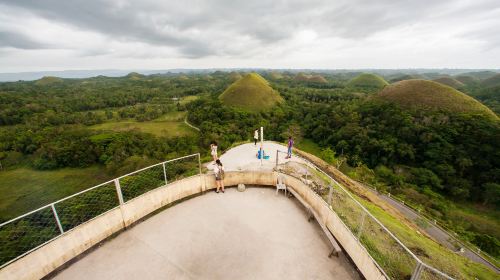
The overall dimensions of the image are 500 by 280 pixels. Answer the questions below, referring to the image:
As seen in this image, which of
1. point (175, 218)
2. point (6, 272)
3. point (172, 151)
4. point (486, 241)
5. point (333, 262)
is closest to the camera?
point (6, 272)

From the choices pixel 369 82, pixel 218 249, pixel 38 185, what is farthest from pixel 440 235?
pixel 369 82

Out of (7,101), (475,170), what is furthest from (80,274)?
(7,101)

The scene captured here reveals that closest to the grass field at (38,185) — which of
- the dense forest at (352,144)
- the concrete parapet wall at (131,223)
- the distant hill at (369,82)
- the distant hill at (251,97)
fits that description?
the dense forest at (352,144)

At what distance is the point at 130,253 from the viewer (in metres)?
5.25

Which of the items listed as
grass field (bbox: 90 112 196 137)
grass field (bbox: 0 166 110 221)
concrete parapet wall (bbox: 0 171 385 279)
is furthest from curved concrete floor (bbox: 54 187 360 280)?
grass field (bbox: 90 112 196 137)

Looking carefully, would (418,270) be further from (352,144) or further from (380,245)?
(352,144)

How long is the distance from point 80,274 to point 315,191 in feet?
22.4

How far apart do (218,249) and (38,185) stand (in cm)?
4888

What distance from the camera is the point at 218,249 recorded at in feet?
17.8

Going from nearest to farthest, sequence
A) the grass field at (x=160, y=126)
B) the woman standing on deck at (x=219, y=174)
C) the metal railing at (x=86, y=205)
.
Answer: the metal railing at (x=86, y=205) < the woman standing on deck at (x=219, y=174) < the grass field at (x=160, y=126)

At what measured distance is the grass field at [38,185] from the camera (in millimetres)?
32000

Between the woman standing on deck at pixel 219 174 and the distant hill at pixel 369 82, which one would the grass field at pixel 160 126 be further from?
the distant hill at pixel 369 82

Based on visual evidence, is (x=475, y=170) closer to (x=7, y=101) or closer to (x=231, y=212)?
(x=231, y=212)

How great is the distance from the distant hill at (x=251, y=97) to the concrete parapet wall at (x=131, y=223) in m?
55.7
